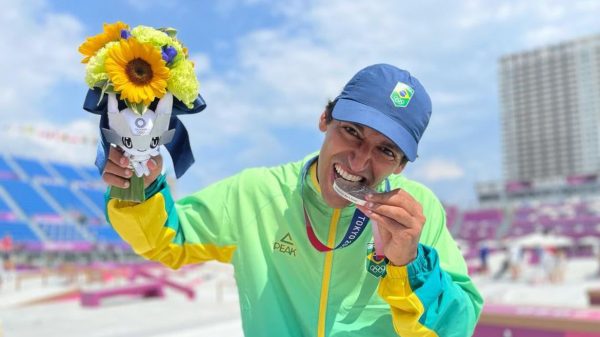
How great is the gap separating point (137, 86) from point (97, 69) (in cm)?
13

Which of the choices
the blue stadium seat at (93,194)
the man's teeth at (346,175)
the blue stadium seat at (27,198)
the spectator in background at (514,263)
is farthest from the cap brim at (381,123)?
the blue stadium seat at (93,194)

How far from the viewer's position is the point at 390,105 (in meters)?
1.54

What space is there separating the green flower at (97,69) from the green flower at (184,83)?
0.18 metres

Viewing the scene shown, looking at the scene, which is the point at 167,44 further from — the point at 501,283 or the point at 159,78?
the point at 501,283

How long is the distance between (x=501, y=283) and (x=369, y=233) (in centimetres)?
1597

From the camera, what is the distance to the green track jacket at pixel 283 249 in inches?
68.4

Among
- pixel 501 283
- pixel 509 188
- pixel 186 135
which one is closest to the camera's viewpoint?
pixel 186 135

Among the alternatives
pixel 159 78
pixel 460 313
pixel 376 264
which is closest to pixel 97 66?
pixel 159 78

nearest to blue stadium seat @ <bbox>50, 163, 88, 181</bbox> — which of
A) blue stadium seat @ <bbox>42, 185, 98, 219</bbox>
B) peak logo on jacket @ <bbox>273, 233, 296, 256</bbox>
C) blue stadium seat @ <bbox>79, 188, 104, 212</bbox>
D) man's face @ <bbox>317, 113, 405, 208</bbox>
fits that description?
blue stadium seat @ <bbox>79, 188, 104, 212</bbox>

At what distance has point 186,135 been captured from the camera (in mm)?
1712

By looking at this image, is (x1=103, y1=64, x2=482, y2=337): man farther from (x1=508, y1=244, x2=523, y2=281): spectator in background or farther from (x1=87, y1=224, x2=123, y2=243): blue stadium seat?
(x1=87, y1=224, x2=123, y2=243): blue stadium seat

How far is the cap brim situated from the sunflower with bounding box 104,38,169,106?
21.2 inches

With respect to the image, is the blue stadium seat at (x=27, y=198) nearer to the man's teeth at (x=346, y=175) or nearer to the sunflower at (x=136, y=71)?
the sunflower at (x=136, y=71)

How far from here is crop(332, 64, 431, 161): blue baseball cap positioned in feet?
5.01
